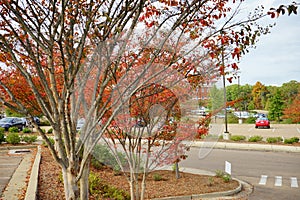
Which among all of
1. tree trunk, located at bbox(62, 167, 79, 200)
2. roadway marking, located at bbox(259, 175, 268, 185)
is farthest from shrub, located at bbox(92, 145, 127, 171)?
tree trunk, located at bbox(62, 167, 79, 200)

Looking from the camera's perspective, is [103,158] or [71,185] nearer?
[71,185]

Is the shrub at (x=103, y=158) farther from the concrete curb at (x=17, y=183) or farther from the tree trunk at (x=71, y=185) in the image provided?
the tree trunk at (x=71, y=185)

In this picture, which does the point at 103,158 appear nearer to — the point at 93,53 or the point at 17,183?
the point at 17,183

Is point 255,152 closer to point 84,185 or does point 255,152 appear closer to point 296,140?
point 296,140

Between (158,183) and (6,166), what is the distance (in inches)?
190

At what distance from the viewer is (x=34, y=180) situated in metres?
6.24

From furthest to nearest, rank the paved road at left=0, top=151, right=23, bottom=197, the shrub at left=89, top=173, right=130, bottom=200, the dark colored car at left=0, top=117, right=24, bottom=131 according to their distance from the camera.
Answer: the dark colored car at left=0, top=117, right=24, bottom=131 → the paved road at left=0, top=151, right=23, bottom=197 → the shrub at left=89, top=173, right=130, bottom=200

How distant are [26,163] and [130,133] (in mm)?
5759

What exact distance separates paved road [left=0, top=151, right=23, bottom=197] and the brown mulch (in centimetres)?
79

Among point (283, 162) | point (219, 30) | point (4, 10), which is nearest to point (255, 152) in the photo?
point (283, 162)

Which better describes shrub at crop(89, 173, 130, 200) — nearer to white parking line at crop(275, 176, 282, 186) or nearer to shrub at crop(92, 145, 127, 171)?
shrub at crop(92, 145, 127, 171)

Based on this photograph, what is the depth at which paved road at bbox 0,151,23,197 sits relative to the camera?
7.14 metres

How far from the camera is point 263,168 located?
33.7 ft

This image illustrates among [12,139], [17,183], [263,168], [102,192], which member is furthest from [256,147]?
[12,139]
